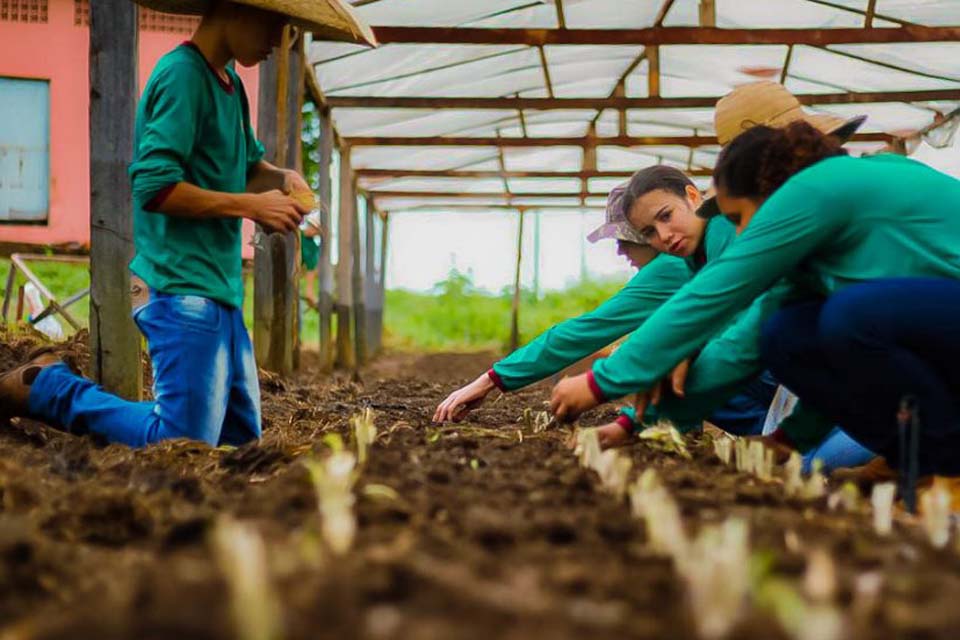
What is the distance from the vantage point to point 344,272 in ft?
40.1

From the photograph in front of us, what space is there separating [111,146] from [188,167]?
1.50 ft

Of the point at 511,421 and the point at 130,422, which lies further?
the point at 511,421

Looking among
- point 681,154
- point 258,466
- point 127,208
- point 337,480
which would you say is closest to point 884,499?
point 337,480

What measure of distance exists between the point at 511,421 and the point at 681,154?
10.0 m

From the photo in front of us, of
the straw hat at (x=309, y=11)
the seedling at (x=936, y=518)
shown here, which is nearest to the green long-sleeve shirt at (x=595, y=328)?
the straw hat at (x=309, y=11)

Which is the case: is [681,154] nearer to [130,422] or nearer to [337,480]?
[130,422]

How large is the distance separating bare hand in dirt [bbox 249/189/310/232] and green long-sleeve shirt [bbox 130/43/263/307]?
6.4 inches

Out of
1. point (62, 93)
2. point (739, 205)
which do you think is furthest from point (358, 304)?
point (739, 205)

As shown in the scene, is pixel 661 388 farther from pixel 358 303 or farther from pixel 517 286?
pixel 517 286

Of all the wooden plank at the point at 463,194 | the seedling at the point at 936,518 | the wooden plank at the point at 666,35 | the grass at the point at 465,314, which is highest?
the wooden plank at the point at 666,35

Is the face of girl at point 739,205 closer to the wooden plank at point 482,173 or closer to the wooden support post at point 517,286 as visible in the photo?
the wooden plank at point 482,173

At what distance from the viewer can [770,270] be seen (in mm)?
2596

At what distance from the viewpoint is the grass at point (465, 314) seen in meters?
19.7

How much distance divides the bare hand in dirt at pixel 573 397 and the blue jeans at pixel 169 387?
3.64 ft
